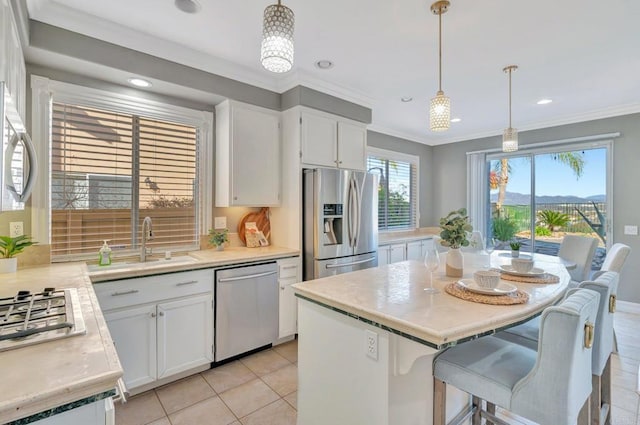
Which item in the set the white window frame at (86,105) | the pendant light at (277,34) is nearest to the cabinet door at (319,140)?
the white window frame at (86,105)

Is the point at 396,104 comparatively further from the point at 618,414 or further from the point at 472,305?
the point at 618,414

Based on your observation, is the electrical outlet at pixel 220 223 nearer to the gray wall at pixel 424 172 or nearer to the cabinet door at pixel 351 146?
the cabinet door at pixel 351 146

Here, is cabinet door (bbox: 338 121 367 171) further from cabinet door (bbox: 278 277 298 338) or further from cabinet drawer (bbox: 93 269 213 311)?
cabinet drawer (bbox: 93 269 213 311)

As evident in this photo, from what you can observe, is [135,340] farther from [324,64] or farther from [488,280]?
[324,64]

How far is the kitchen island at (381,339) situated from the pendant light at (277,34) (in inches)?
45.7

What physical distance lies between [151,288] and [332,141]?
2.23 metres

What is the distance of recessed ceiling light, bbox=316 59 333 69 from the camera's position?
280 cm

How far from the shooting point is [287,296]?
9.98 ft

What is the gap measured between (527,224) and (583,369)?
431cm

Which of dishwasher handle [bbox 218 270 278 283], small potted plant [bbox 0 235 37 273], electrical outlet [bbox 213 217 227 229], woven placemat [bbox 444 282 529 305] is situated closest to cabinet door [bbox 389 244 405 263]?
dishwasher handle [bbox 218 270 278 283]

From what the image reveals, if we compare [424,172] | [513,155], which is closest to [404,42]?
[513,155]

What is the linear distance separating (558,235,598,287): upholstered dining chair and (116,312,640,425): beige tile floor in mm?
771

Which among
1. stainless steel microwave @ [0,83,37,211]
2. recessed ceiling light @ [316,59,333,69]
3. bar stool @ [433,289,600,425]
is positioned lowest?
bar stool @ [433,289,600,425]

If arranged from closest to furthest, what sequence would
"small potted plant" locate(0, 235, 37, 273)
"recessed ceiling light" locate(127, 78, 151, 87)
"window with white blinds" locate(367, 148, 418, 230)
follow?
"small potted plant" locate(0, 235, 37, 273)
"recessed ceiling light" locate(127, 78, 151, 87)
"window with white blinds" locate(367, 148, 418, 230)
